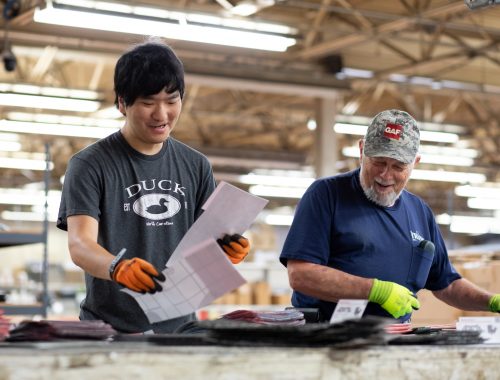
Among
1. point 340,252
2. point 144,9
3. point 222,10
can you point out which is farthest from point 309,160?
point 340,252

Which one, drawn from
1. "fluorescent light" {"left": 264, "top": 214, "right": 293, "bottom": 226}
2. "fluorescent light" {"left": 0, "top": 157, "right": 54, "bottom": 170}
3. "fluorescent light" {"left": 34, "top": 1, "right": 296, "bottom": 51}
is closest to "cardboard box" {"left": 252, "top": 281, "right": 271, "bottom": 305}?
"fluorescent light" {"left": 34, "top": 1, "right": 296, "bottom": 51}

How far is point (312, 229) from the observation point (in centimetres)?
A: 355

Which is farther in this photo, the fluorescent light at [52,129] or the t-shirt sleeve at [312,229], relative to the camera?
the fluorescent light at [52,129]

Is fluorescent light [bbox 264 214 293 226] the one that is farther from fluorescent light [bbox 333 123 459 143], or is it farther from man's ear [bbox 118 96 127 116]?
man's ear [bbox 118 96 127 116]

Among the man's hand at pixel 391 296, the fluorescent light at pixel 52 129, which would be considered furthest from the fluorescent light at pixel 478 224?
the man's hand at pixel 391 296

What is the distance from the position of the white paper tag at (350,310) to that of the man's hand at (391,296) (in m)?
0.55

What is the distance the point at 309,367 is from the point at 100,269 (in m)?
0.76

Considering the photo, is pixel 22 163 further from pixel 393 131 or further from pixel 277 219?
pixel 393 131

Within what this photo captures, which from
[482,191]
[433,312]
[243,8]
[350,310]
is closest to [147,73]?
[350,310]

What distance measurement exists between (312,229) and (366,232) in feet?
0.70

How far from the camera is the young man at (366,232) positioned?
350cm

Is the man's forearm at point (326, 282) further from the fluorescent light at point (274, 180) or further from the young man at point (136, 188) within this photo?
the fluorescent light at point (274, 180)

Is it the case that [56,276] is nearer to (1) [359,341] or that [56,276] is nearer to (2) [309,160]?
(2) [309,160]

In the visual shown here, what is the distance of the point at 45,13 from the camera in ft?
29.1
